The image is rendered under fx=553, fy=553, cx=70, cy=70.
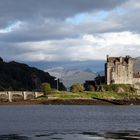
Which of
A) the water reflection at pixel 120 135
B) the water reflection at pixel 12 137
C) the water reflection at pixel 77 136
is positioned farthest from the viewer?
the water reflection at pixel 120 135

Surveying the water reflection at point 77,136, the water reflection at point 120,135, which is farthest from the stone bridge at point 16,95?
the water reflection at point 77,136

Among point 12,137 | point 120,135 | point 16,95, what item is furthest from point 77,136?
point 16,95

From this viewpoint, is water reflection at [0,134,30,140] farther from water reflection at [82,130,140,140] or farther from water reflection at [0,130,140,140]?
water reflection at [82,130,140,140]

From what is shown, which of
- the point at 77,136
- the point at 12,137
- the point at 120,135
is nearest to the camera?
the point at 12,137

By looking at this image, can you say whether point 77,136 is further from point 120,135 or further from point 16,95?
point 16,95

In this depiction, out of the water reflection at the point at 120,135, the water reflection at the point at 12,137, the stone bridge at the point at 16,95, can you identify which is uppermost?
the stone bridge at the point at 16,95

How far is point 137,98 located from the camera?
196 metres

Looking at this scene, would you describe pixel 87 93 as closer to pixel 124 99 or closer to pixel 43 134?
pixel 124 99

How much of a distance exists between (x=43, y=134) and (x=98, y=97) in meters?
128

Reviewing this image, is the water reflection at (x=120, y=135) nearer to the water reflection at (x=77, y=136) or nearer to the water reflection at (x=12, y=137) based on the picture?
the water reflection at (x=77, y=136)

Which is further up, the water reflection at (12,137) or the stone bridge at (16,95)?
the stone bridge at (16,95)

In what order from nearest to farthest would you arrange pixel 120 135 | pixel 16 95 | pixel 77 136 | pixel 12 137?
pixel 12 137 < pixel 77 136 < pixel 120 135 < pixel 16 95

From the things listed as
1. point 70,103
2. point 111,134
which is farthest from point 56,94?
point 111,134

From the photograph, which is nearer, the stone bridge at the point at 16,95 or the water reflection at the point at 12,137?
the water reflection at the point at 12,137
